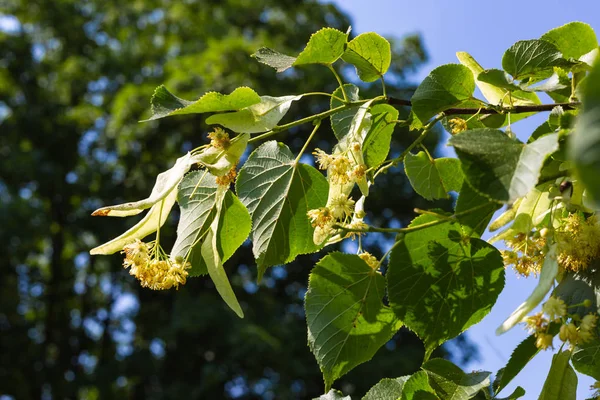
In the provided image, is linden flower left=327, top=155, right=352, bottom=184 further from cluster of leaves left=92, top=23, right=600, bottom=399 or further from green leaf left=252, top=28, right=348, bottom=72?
green leaf left=252, top=28, right=348, bottom=72

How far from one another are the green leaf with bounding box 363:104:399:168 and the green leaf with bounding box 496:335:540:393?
0.25m

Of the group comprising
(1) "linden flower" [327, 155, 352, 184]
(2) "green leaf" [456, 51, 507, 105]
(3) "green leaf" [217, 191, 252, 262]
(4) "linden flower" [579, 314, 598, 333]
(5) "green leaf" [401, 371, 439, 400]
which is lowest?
(3) "green leaf" [217, 191, 252, 262]

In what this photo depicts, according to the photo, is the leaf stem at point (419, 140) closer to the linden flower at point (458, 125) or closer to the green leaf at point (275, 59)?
the linden flower at point (458, 125)

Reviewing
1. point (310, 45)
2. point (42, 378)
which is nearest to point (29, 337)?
point (42, 378)

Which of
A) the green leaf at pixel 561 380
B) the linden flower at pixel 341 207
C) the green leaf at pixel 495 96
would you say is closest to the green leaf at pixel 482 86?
the green leaf at pixel 495 96

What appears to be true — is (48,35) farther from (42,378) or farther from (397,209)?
(397,209)

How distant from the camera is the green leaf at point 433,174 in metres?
0.83

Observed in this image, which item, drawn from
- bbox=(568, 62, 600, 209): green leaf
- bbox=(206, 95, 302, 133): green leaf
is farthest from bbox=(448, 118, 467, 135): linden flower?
bbox=(568, 62, 600, 209): green leaf

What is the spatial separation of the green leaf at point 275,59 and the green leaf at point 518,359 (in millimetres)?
382

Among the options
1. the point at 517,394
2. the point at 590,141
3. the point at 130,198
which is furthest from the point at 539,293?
the point at 130,198

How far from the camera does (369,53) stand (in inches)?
32.1

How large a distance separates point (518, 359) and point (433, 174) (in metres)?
0.26

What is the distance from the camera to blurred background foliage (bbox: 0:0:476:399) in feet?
32.7

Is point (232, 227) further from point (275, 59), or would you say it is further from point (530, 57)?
point (530, 57)
